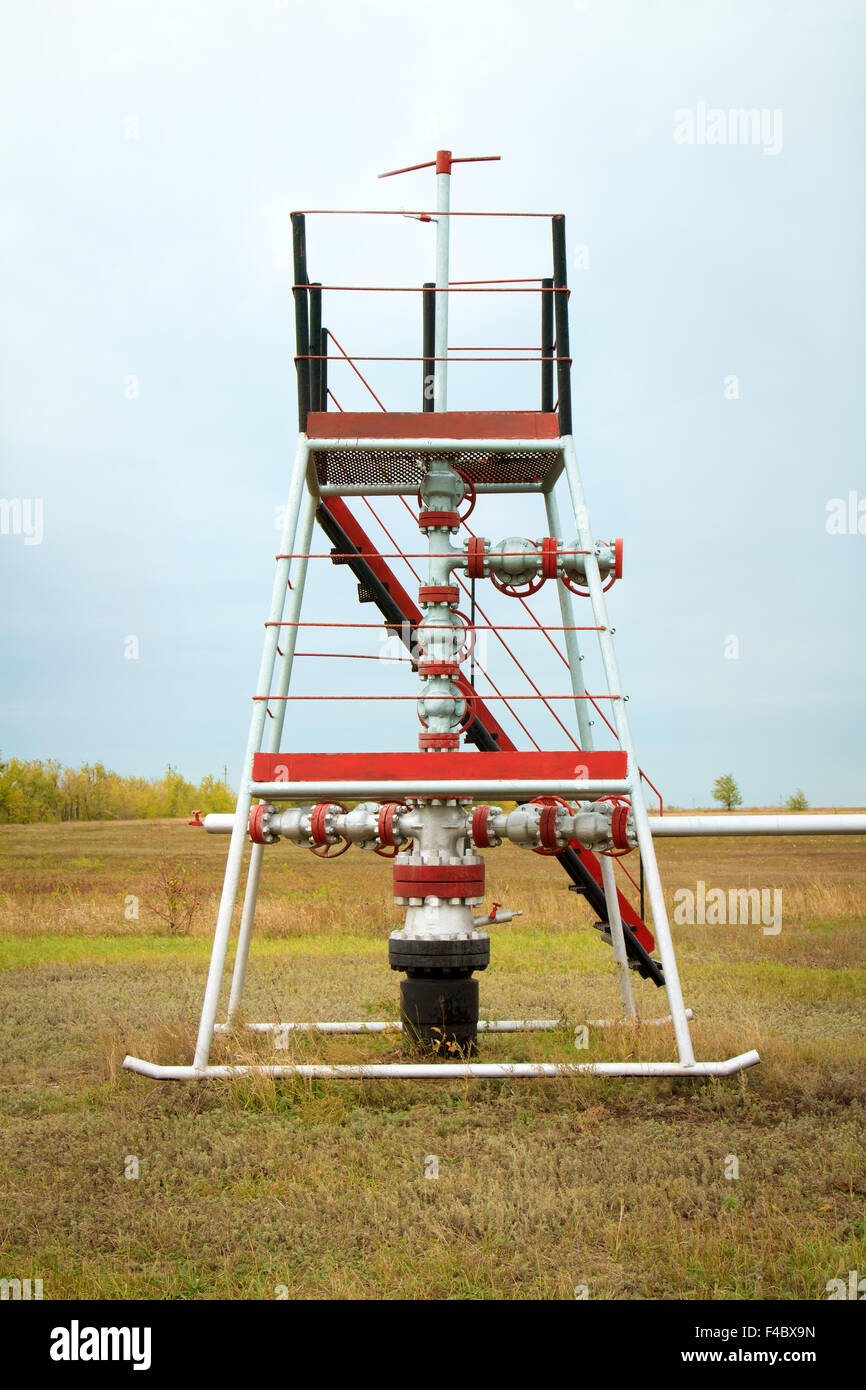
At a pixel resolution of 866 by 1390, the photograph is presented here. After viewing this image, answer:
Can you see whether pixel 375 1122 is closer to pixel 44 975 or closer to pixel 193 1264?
pixel 193 1264

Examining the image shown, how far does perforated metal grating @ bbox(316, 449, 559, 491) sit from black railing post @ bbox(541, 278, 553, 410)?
55 centimetres

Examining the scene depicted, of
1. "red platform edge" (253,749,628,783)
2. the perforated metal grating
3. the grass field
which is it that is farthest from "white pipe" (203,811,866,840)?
the perforated metal grating

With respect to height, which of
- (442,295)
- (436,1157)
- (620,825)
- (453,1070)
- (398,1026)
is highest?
(442,295)

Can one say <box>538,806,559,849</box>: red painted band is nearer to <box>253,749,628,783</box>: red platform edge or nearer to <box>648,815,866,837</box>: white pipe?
<box>253,749,628,783</box>: red platform edge

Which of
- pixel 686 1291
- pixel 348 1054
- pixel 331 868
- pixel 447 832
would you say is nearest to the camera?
pixel 686 1291

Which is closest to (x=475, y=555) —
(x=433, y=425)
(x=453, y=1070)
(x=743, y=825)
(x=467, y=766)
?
(x=433, y=425)

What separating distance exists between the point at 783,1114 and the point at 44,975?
11.8 m

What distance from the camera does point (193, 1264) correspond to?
630cm

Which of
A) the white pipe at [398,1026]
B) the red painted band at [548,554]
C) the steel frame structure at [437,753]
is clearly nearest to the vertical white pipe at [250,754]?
the steel frame structure at [437,753]

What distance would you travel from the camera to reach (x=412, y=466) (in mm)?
11484

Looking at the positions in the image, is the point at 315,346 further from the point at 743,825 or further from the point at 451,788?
the point at 743,825

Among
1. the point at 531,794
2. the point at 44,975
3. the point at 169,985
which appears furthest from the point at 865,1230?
the point at 44,975

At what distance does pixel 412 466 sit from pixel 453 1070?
5.71 m

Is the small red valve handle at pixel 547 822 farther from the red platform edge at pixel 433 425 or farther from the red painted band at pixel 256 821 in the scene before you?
the red platform edge at pixel 433 425
